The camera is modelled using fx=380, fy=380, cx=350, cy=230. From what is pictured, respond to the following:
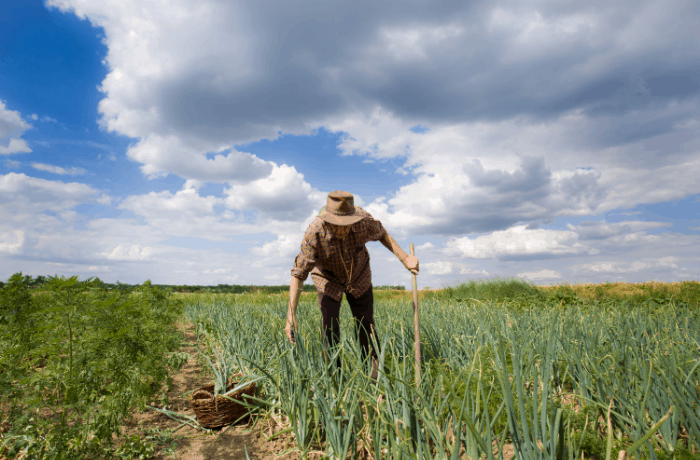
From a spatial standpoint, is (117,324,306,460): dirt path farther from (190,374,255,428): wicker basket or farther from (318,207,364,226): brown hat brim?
(318,207,364,226): brown hat brim

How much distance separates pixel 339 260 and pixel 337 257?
0.04 meters

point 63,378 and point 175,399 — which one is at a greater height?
point 63,378

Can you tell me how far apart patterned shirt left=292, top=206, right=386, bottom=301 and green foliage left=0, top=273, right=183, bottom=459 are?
4.43ft

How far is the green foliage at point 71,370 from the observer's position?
2.15 m

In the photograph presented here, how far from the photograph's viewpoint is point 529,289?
456 inches

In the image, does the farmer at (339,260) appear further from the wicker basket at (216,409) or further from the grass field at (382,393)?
the wicker basket at (216,409)

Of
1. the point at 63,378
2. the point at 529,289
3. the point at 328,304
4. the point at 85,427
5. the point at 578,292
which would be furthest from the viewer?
the point at 529,289

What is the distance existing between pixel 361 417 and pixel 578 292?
32.0ft

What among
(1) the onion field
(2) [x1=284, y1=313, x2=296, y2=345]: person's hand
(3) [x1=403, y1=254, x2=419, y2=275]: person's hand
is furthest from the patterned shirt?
(1) the onion field

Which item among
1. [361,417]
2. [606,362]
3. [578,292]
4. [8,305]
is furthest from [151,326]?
[578,292]

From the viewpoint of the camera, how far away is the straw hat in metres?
2.97

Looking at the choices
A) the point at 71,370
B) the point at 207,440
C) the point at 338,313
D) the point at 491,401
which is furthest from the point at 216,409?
the point at 491,401

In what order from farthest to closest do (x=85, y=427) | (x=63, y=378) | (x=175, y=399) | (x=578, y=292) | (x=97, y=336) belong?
(x=578, y=292)
(x=175, y=399)
(x=97, y=336)
(x=63, y=378)
(x=85, y=427)

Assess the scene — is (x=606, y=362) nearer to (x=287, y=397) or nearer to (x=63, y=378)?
(x=287, y=397)
